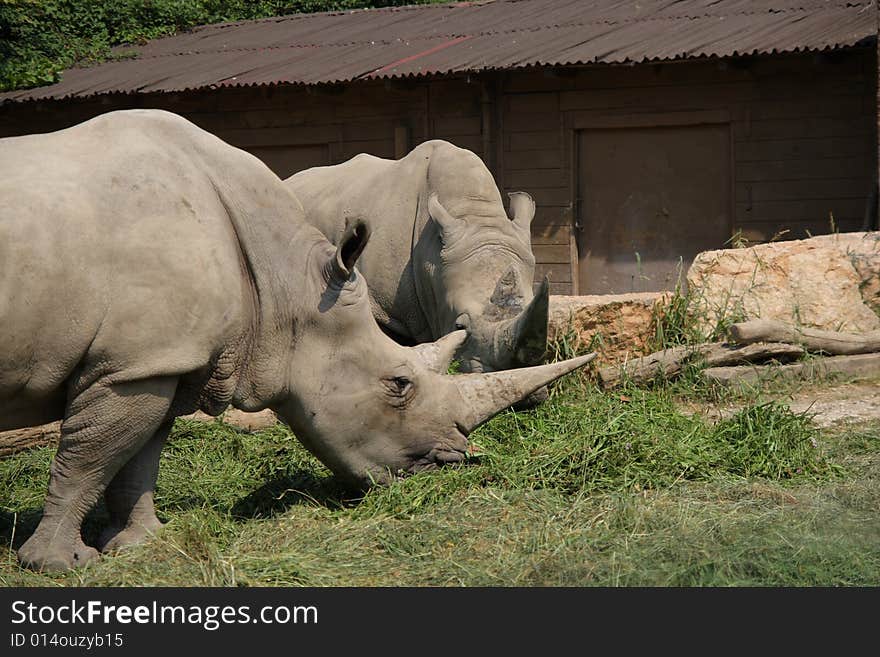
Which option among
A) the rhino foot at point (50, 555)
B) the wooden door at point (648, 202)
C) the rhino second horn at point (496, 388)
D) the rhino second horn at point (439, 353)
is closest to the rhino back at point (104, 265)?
the rhino foot at point (50, 555)

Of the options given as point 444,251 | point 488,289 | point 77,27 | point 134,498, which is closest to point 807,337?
point 488,289

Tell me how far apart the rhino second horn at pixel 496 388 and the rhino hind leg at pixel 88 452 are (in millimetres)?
1449

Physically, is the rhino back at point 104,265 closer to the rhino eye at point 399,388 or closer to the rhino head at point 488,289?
the rhino eye at point 399,388

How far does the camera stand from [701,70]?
1382 centimetres

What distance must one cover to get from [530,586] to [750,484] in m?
1.74

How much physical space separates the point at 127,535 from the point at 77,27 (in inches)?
596

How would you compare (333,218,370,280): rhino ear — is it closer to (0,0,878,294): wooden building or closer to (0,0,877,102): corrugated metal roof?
(0,0,878,294): wooden building

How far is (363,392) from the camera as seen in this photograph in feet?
18.5

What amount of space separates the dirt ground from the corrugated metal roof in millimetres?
5135

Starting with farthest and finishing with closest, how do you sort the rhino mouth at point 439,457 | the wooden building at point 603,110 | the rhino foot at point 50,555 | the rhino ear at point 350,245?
the wooden building at point 603,110 → the rhino mouth at point 439,457 → the rhino ear at point 350,245 → the rhino foot at point 50,555

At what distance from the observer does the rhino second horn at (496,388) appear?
5934 mm

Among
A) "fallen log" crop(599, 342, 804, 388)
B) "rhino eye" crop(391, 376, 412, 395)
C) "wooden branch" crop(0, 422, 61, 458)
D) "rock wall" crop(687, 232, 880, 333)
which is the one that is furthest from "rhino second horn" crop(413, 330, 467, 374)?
"rock wall" crop(687, 232, 880, 333)

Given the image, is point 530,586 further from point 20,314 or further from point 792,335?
point 792,335

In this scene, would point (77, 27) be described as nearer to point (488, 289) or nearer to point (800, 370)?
point (488, 289)
